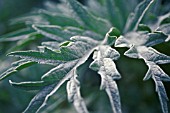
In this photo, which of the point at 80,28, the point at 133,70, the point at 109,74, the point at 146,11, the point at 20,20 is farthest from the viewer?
the point at 20,20

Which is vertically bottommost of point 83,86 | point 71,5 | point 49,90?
point 49,90

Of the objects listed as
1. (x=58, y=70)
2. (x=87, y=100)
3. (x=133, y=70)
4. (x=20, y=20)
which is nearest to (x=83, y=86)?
(x=87, y=100)

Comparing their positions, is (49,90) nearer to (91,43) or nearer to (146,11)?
(91,43)

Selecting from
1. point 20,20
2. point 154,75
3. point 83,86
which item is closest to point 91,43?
point 154,75

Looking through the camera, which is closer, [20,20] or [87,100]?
[87,100]

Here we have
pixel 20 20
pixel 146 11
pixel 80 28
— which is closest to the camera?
pixel 146 11

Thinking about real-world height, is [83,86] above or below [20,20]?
below

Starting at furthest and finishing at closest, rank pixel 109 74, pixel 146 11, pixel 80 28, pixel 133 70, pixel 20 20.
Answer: pixel 20 20, pixel 133 70, pixel 80 28, pixel 146 11, pixel 109 74

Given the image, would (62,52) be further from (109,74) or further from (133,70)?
(133,70)

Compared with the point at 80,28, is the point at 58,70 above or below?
below
